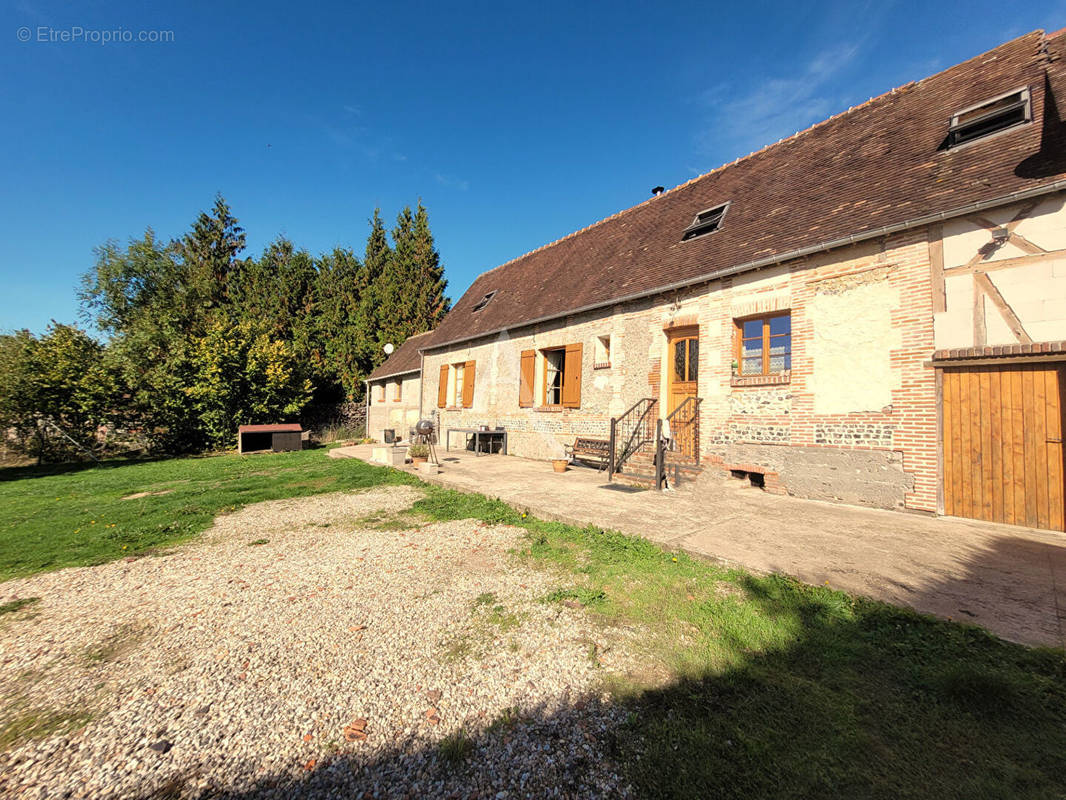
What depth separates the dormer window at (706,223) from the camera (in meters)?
9.34

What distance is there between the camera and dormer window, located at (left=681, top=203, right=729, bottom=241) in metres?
9.34

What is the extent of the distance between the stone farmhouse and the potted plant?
3.38 meters

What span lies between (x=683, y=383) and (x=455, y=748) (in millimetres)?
7853

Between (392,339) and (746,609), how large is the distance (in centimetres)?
2272

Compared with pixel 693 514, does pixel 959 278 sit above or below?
above

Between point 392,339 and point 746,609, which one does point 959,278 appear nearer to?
point 746,609

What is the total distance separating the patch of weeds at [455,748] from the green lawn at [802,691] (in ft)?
2.25

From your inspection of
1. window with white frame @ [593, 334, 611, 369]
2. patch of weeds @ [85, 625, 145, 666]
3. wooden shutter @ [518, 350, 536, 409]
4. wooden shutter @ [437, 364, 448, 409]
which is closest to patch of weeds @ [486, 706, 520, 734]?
patch of weeds @ [85, 625, 145, 666]

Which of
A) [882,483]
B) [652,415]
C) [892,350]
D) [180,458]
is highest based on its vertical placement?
[892,350]

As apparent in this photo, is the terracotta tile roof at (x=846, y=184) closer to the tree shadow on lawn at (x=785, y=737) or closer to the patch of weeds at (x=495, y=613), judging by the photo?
the tree shadow on lawn at (x=785, y=737)

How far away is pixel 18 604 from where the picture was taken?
3252 millimetres

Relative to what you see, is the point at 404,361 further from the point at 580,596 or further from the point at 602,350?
the point at 580,596

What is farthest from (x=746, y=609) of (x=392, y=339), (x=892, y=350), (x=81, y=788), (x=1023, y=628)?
(x=392, y=339)

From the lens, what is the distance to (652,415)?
8.88 meters
